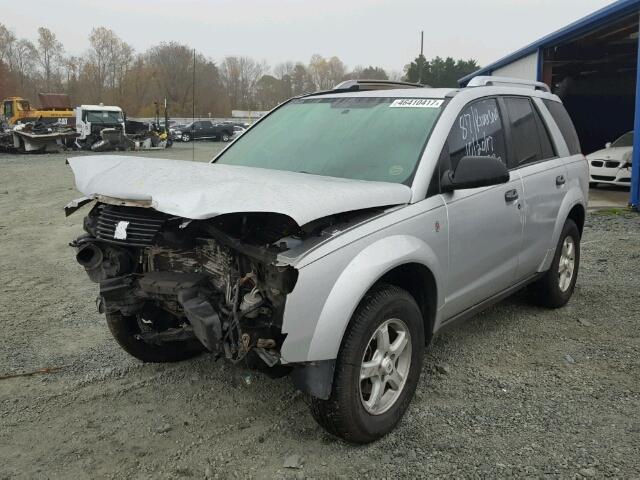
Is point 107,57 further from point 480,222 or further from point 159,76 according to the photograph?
point 480,222

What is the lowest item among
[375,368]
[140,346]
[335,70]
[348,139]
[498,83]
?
[140,346]

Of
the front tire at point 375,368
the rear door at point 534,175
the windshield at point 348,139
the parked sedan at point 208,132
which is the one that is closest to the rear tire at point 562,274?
the rear door at point 534,175

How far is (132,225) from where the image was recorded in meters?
3.08

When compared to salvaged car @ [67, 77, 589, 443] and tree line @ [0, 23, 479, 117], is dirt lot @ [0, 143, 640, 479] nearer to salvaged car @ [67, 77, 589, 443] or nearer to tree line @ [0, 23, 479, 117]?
salvaged car @ [67, 77, 589, 443]

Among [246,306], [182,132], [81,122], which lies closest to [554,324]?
[246,306]

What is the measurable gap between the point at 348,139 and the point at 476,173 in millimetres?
893

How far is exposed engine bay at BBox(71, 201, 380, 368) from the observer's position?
2.74m

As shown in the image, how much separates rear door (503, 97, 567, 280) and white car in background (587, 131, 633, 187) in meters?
9.69

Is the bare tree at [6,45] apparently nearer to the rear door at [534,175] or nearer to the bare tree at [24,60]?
the bare tree at [24,60]

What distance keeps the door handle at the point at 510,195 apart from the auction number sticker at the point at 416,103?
2.63 ft

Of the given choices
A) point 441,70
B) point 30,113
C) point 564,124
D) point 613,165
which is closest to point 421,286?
point 564,124

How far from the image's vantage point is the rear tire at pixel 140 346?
147 inches

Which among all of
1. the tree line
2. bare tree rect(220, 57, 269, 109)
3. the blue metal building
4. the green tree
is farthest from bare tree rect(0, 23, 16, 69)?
the blue metal building

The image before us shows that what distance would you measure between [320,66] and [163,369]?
121 meters
